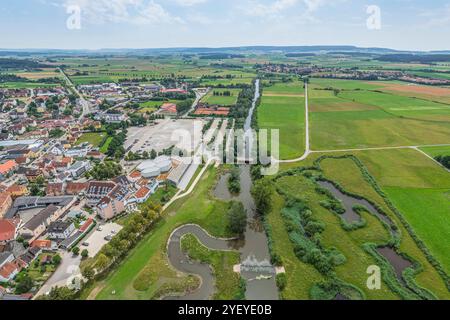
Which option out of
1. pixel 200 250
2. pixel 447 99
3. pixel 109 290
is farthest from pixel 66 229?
pixel 447 99

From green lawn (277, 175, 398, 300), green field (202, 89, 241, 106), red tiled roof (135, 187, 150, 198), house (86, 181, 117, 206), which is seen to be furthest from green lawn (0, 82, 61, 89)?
green lawn (277, 175, 398, 300)

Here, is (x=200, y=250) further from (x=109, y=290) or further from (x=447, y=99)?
(x=447, y=99)

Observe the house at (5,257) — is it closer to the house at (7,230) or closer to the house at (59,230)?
the house at (7,230)

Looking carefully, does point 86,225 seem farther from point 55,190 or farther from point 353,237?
point 353,237

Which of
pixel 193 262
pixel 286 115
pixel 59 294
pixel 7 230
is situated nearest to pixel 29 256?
pixel 7 230

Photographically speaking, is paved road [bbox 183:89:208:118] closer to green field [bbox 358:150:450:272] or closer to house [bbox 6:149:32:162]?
house [bbox 6:149:32:162]
